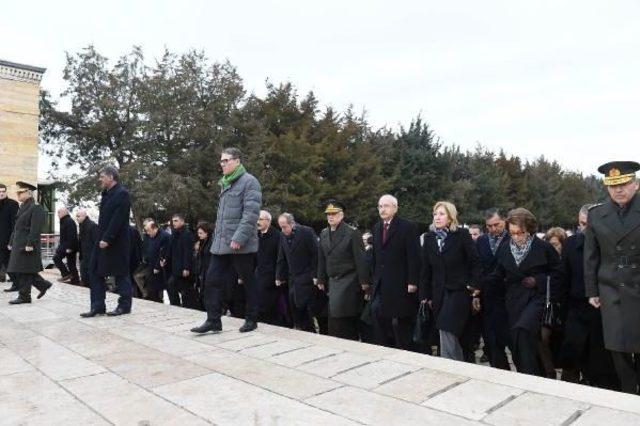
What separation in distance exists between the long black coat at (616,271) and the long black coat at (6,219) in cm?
1025

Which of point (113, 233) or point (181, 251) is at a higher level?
point (113, 233)

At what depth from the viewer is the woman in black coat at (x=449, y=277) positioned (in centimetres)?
563

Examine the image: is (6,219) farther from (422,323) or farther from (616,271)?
(616,271)

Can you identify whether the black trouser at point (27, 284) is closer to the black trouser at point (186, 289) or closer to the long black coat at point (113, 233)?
the black trouser at point (186, 289)

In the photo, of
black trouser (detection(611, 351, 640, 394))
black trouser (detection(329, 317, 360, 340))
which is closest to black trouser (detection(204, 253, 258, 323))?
black trouser (detection(329, 317, 360, 340))

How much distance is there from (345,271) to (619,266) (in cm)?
326

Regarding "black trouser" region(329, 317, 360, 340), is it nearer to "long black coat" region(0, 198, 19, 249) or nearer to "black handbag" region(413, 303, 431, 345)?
"black handbag" region(413, 303, 431, 345)

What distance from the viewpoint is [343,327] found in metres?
6.88

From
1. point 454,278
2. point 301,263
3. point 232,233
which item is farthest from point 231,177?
point 454,278

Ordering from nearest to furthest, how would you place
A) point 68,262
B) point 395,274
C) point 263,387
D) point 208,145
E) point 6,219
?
point 263,387
point 395,274
point 6,219
point 68,262
point 208,145

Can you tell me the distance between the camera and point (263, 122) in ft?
96.6

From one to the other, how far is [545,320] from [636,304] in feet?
4.01

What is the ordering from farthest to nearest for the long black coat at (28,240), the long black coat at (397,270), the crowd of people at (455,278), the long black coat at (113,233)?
the long black coat at (28,240) → the long black coat at (113,233) → the long black coat at (397,270) → the crowd of people at (455,278)

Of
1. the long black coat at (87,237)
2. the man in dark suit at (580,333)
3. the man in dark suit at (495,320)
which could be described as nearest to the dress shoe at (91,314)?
the long black coat at (87,237)
